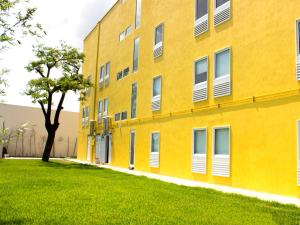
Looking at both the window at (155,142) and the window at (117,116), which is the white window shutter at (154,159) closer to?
the window at (155,142)

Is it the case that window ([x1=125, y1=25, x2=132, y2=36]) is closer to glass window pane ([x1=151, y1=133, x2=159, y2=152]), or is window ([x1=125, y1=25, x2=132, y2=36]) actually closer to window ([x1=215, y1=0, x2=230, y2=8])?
glass window pane ([x1=151, y1=133, x2=159, y2=152])

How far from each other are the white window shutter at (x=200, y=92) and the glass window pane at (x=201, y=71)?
0.22 meters

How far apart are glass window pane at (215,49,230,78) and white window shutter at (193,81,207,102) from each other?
90cm

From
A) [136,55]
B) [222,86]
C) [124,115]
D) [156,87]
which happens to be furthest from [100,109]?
[222,86]

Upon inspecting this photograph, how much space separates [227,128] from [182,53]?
5235mm

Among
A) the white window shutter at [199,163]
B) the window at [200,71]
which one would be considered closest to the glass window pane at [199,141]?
the white window shutter at [199,163]

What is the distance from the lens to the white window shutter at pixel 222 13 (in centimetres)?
1514

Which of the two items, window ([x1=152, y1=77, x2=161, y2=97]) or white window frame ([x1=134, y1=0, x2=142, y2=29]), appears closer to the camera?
window ([x1=152, y1=77, x2=161, y2=97])

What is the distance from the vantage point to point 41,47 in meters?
31.0

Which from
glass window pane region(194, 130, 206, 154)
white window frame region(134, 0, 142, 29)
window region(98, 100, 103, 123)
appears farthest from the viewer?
window region(98, 100, 103, 123)

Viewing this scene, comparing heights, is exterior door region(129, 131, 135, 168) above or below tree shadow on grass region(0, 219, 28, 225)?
above

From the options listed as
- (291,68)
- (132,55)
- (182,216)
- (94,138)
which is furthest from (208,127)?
(94,138)

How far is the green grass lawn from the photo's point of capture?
7.41 meters

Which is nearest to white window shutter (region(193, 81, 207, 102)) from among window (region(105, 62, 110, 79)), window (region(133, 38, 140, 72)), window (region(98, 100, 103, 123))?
window (region(133, 38, 140, 72))
